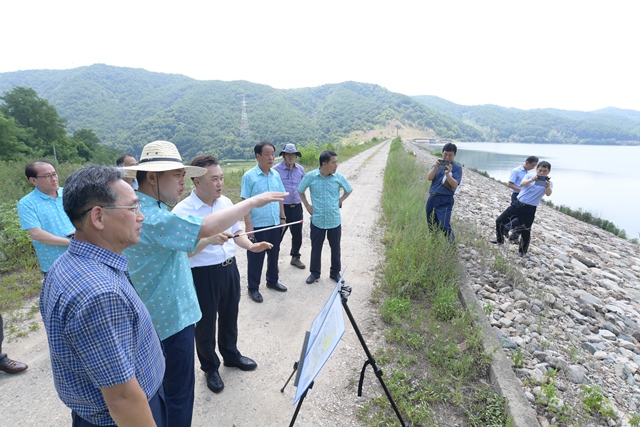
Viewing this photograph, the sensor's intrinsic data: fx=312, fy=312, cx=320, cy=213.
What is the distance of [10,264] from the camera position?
15.7 ft

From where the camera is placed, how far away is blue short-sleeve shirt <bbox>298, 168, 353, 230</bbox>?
453 centimetres

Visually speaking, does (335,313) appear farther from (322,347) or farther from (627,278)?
(627,278)

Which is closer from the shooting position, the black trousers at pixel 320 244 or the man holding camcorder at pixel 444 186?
the black trousers at pixel 320 244

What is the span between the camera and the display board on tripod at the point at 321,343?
1.47 meters

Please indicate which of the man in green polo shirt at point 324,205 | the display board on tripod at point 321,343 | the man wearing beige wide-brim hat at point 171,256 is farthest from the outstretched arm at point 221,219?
the man in green polo shirt at point 324,205

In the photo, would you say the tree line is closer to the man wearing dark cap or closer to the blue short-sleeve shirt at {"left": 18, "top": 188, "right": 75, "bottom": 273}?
the man wearing dark cap

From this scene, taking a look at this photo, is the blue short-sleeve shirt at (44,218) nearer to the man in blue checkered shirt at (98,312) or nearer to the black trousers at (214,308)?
the black trousers at (214,308)

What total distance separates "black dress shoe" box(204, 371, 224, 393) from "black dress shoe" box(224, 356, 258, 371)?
21 centimetres

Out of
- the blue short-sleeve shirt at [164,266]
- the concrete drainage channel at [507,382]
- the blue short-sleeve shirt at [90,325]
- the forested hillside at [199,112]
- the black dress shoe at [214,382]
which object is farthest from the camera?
the forested hillside at [199,112]

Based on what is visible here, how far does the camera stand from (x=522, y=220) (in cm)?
594

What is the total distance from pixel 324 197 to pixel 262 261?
1264 mm

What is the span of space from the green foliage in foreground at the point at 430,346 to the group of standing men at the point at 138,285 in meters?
1.45

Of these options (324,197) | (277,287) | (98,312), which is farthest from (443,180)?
(98,312)

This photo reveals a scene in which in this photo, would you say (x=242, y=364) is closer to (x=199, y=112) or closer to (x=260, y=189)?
(x=260, y=189)
